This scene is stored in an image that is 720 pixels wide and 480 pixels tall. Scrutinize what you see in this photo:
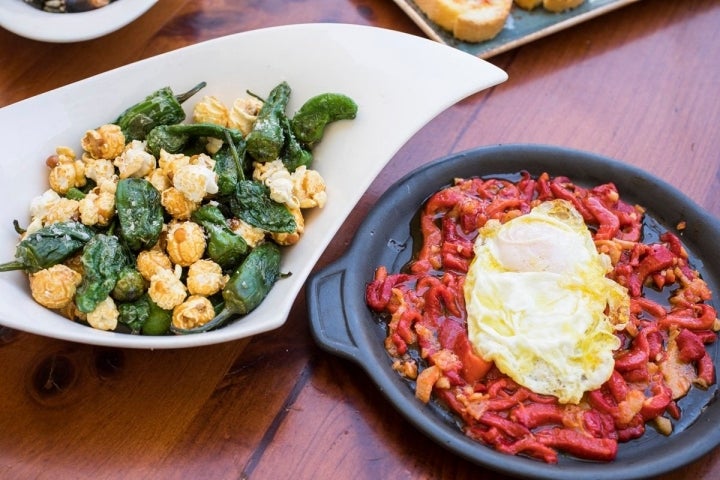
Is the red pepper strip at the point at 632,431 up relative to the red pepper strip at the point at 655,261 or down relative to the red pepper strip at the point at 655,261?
down

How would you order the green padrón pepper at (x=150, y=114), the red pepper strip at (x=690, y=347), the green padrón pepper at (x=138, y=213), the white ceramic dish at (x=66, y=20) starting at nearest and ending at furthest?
1. the green padrón pepper at (x=138, y=213)
2. the red pepper strip at (x=690, y=347)
3. the green padrón pepper at (x=150, y=114)
4. the white ceramic dish at (x=66, y=20)

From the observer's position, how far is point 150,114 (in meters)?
2.30

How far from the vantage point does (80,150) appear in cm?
234

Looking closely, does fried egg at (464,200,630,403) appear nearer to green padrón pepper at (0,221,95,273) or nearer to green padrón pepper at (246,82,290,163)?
green padrón pepper at (246,82,290,163)

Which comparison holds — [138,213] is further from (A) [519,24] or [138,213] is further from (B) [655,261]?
(A) [519,24]

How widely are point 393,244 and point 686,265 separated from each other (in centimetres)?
96

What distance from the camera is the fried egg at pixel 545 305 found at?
6.77 feet

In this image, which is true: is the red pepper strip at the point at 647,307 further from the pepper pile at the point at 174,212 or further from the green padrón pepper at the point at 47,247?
the green padrón pepper at the point at 47,247

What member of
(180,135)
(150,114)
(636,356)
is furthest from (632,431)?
(150,114)

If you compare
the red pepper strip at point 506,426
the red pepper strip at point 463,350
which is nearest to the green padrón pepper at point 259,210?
the red pepper strip at point 463,350

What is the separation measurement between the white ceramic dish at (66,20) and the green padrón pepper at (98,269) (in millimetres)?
1081

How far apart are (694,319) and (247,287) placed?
4.49 feet

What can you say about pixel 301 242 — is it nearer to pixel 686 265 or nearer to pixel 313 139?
pixel 313 139

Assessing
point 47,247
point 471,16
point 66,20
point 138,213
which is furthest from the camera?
point 471,16
